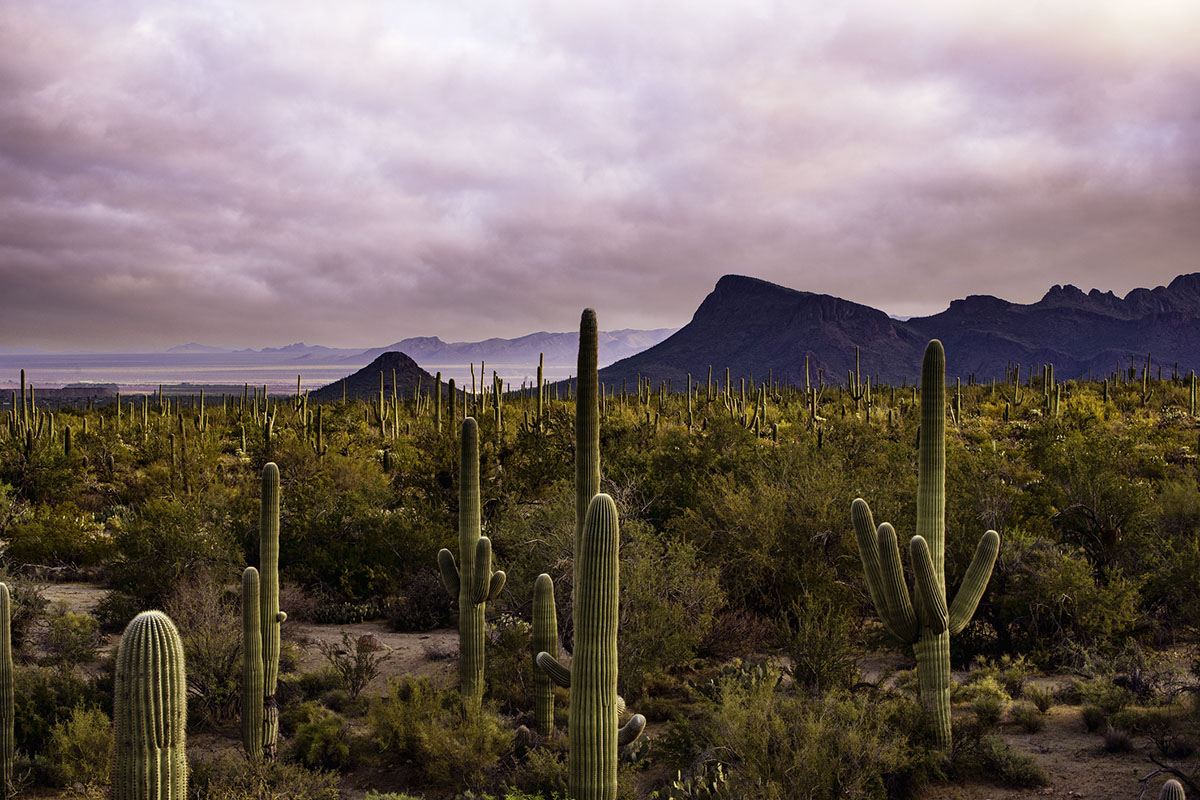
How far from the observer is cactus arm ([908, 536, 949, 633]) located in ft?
27.9

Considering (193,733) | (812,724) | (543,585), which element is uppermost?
(543,585)

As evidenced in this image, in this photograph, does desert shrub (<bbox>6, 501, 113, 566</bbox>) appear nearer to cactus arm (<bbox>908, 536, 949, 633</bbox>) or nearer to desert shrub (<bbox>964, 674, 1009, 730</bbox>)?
cactus arm (<bbox>908, 536, 949, 633</bbox>)

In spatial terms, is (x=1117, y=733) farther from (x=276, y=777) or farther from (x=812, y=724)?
(x=276, y=777)

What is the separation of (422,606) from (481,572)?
5.40 metres

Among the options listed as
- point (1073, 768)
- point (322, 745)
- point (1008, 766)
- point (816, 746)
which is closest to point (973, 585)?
point (1008, 766)

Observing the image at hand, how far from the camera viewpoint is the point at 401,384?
119438 mm

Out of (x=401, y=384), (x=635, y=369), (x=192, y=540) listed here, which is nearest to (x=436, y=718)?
(x=192, y=540)

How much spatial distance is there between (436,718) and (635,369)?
178m

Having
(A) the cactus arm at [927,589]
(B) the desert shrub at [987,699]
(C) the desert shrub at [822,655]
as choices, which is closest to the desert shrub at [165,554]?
(C) the desert shrub at [822,655]

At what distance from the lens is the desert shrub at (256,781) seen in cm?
784

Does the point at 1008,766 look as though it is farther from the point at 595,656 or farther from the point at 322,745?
the point at 322,745

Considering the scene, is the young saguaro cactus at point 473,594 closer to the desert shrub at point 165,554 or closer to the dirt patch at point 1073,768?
the dirt patch at point 1073,768

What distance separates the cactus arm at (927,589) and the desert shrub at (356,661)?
25.0 ft

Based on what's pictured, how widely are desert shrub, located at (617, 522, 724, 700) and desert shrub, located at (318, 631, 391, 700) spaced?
3747 mm
